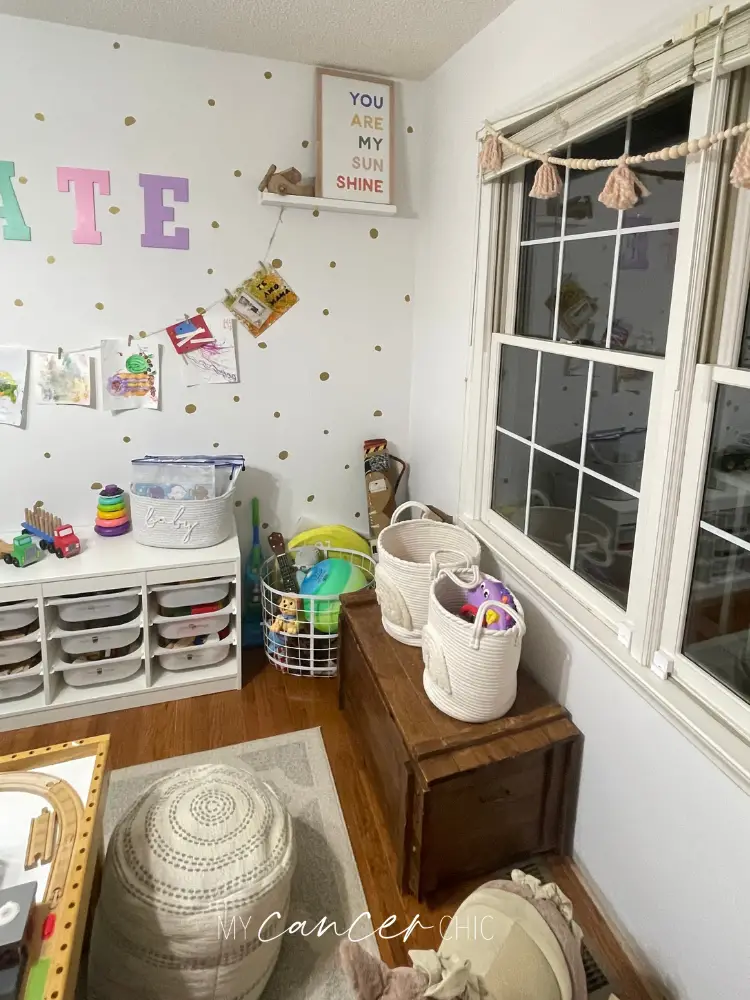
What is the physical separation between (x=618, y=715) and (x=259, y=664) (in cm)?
151

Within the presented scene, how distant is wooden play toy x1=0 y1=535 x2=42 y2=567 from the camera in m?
2.16

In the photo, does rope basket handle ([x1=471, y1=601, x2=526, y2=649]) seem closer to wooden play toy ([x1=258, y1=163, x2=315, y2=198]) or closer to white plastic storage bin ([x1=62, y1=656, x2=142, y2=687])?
white plastic storage bin ([x1=62, y1=656, x2=142, y2=687])

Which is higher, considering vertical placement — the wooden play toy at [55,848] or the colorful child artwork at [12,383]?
the colorful child artwork at [12,383]

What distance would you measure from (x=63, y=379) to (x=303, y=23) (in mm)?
1419

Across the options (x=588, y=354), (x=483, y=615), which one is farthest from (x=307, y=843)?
(x=588, y=354)

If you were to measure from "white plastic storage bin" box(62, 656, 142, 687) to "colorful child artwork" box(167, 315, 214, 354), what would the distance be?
45.6 inches

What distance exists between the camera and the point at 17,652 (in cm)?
220

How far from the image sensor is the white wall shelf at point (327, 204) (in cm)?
233

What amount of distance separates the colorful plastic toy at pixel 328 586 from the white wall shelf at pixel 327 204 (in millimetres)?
1332

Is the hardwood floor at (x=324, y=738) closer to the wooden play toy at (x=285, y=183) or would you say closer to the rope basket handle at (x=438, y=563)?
the rope basket handle at (x=438, y=563)

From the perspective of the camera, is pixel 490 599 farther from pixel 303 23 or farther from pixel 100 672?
pixel 303 23

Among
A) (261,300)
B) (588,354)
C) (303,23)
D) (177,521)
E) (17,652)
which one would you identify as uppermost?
(303,23)

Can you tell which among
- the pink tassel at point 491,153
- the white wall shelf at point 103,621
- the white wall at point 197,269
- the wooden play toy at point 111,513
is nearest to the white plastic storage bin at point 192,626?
the white wall shelf at point 103,621

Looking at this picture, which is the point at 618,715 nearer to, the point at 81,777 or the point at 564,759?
the point at 564,759
